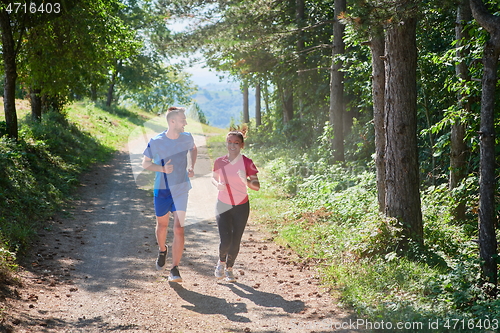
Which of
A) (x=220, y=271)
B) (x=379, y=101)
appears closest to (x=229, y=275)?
(x=220, y=271)

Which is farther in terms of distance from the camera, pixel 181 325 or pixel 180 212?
pixel 180 212

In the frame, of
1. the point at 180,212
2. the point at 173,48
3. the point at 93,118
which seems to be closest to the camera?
the point at 180,212

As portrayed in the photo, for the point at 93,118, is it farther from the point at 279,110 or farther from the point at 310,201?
the point at 310,201

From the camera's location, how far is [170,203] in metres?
5.89

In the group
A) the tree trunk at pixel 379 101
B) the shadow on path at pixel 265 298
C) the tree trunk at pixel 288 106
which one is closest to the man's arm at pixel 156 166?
the shadow on path at pixel 265 298

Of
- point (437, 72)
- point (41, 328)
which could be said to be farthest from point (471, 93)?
point (41, 328)

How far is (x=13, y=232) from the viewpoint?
274 inches

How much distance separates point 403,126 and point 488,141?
1.54 m

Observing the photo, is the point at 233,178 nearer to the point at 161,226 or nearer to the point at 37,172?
the point at 161,226

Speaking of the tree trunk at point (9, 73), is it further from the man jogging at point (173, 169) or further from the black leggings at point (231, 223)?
the black leggings at point (231, 223)

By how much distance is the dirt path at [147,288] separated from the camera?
4695 mm

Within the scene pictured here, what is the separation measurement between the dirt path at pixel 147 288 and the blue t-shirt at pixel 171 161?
4.41 ft

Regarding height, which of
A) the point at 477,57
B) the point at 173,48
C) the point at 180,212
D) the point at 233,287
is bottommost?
the point at 233,287

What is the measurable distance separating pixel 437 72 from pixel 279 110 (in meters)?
16.3
